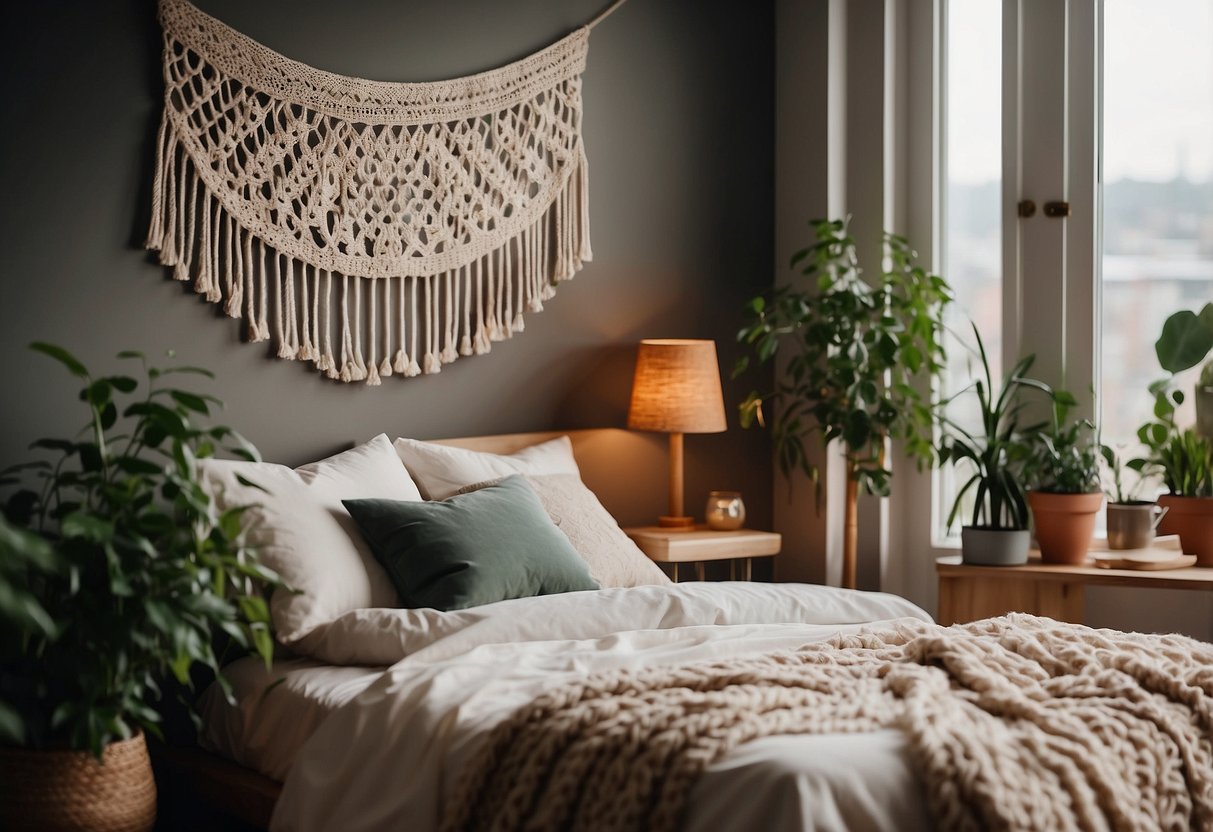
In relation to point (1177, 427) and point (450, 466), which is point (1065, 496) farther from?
point (450, 466)

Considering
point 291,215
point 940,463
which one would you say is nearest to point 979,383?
point 940,463

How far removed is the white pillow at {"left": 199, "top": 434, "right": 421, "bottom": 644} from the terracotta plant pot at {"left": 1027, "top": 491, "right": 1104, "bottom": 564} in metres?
1.98

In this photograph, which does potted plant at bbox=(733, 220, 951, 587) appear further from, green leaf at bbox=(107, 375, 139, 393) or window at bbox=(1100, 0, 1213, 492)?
green leaf at bbox=(107, 375, 139, 393)

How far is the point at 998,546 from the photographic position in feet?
12.5

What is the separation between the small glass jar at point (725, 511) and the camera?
410cm

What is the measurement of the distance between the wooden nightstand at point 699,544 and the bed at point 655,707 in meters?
0.52

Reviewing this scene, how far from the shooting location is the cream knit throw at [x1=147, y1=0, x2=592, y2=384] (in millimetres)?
3285

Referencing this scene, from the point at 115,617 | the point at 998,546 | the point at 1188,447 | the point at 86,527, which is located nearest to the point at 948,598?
the point at 998,546

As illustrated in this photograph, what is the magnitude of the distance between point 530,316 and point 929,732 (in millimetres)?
2285

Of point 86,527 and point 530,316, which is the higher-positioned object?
point 530,316

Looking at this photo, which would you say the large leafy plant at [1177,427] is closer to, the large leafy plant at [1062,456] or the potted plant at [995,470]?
the large leafy plant at [1062,456]

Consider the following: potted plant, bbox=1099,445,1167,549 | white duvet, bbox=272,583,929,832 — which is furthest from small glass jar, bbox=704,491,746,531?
potted plant, bbox=1099,445,1167,549

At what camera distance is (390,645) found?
107 inches

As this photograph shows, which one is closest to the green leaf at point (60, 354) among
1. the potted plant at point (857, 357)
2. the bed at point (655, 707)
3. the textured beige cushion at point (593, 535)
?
the bed at point (655, 707)
